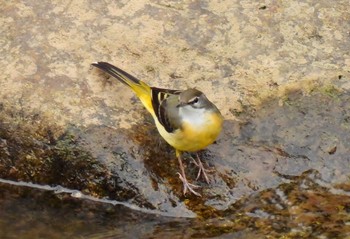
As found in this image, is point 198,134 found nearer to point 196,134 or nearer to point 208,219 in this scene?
point 196,134

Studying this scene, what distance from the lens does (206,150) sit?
8453 mm

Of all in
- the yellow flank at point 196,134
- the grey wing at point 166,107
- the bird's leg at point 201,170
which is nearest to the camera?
the yellow flank at point 196,134

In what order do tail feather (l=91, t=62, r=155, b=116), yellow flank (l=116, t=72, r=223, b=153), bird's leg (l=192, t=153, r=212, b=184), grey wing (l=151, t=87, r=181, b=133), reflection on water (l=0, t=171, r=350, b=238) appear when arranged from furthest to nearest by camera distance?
tail feather (l=91, t=62, r=155, b=116)
bird's leg (l=192, t=153, r=212, b=184)
grey wing (l=151, t=87, r=181, b=133)
yellow flank (l=116, t=72, r=223, b=153)
reflection on water (l=0, t=171, r=350, b=238)

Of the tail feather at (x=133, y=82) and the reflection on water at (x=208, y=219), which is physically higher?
the tail feather at (x=133, y=82)

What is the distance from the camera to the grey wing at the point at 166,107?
8.09 meters

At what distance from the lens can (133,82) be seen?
342 inches

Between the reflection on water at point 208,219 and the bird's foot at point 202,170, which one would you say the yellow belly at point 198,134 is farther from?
the reflection on water at point 208,219

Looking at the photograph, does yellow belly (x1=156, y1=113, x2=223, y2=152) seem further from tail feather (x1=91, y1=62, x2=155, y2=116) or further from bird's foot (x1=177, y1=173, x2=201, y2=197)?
tail feather (x1=91, y1=62, x2=155, y2=116)

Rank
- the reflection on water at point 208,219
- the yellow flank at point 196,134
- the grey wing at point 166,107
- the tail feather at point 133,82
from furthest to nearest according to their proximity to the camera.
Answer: the tail feather at point 133,82 → the grey wing at point 166,107 → the yellow flank at point 196,134 → the reflection on water at point 208,219

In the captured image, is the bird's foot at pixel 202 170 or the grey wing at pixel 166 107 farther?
the bird's foot at pixel 202 170

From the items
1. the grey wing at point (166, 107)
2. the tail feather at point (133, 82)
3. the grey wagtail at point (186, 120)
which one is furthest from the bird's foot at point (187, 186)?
the tail feather at point (133, 82)

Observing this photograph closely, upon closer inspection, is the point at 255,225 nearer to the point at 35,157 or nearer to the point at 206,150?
the point at 206,150

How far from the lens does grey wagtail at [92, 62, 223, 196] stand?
7.98 metres

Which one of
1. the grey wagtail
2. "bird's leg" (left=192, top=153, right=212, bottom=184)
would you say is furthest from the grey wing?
"bird's leg" (left=192, top=153, right=212, bottom=184)
